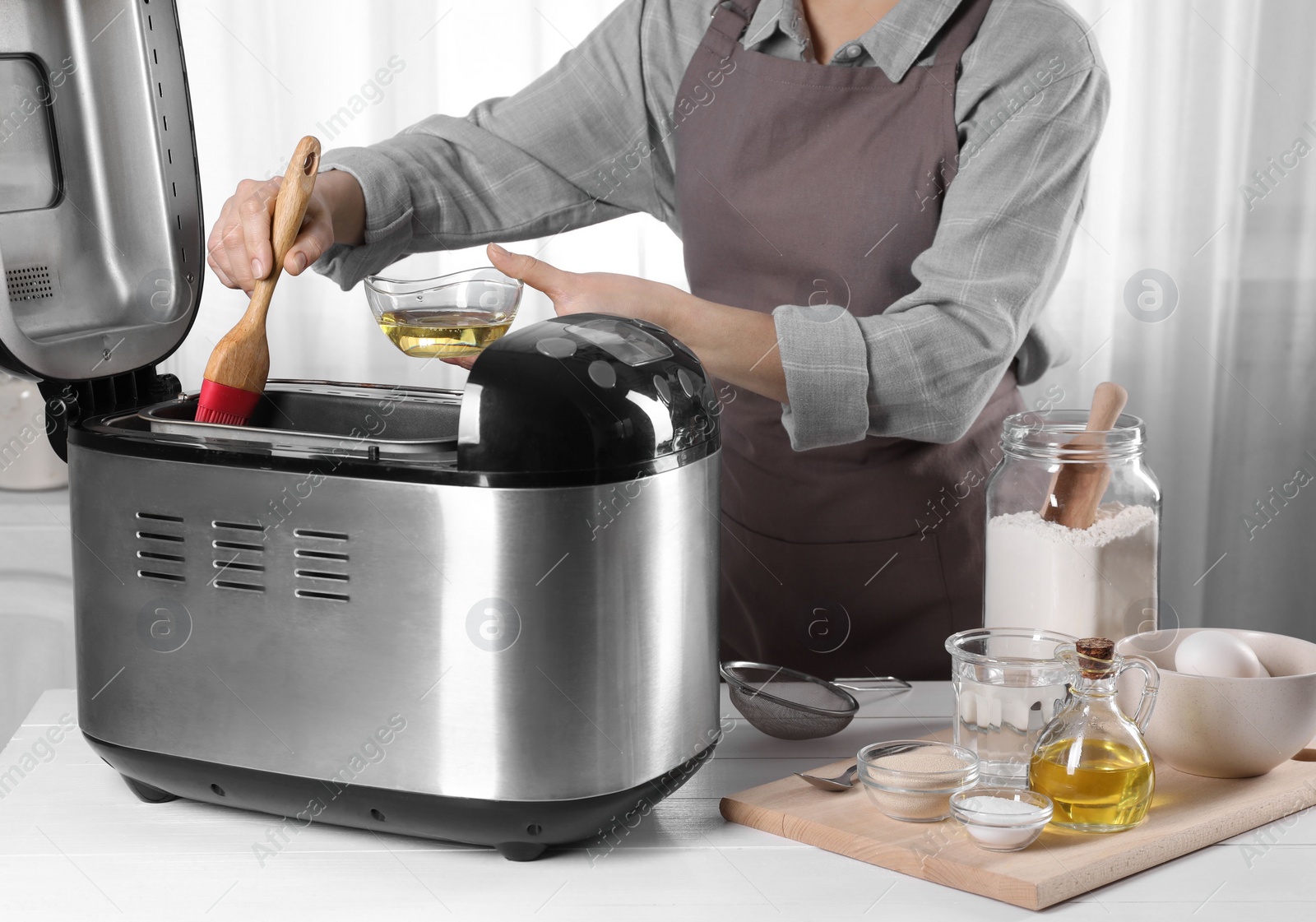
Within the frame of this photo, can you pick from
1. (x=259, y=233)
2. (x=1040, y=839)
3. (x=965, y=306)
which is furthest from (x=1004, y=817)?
(x=259, y=233)

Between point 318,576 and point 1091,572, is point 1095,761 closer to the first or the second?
point 1091,572

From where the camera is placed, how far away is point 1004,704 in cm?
81

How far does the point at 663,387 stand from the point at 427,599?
0.18m

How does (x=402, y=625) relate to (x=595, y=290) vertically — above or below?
below

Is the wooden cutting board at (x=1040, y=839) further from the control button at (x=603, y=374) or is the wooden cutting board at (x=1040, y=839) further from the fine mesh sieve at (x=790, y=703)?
the control button at (x=603, y=374)

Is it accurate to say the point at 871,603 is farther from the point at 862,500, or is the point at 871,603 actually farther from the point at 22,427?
the point at 22,427

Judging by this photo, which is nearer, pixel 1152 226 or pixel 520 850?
pixel 520 850

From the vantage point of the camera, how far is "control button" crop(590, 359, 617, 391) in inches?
28.2

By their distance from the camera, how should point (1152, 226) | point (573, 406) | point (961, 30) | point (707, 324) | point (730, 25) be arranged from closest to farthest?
point (573, 406)
point (707, 324)
point (961, 30)
point (730, 25)
point (1152, 226)

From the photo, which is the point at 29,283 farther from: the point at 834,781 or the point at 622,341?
the point at 834,781

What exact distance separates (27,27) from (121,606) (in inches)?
16.8

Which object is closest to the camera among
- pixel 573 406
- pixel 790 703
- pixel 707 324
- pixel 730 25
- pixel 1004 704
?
pixel 573 406

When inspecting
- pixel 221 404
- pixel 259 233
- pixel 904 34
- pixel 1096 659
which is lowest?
pixel 1096 659

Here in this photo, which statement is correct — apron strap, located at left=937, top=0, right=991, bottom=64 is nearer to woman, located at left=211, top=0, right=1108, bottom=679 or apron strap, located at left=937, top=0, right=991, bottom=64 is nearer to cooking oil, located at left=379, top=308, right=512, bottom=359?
woman, located at left=211, top=0, right=1108, bottom=679
